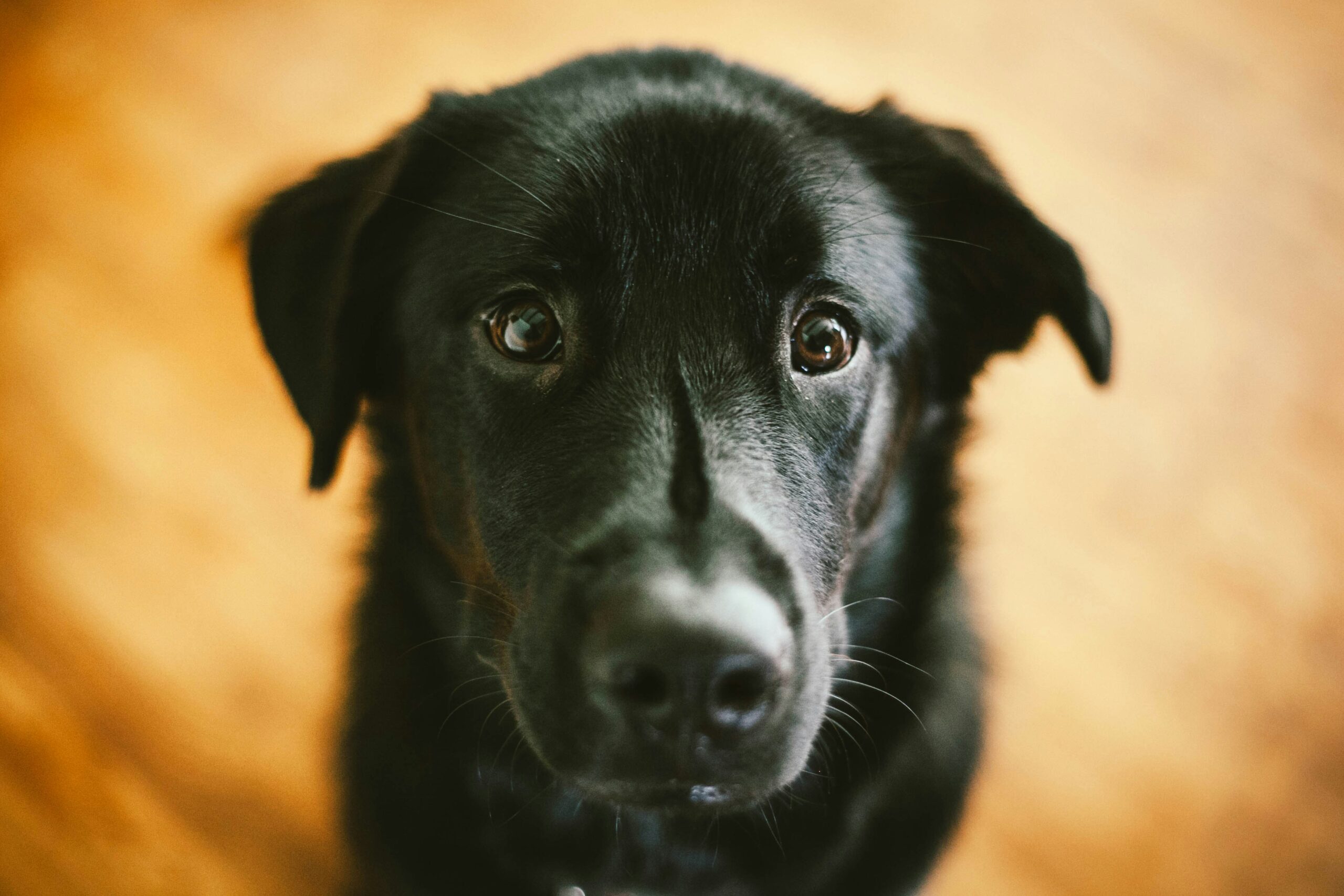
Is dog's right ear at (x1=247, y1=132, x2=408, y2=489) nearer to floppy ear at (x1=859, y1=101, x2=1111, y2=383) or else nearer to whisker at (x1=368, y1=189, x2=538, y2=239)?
whisker at (x1=368, y1=189, x2=538, y2=239)

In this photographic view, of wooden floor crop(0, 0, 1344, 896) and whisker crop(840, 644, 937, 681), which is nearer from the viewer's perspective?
→ whisker crop(840, 644, 937, 681)

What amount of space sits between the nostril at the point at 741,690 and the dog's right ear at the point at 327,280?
2.44 ft

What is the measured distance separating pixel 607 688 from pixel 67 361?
2.24 metres

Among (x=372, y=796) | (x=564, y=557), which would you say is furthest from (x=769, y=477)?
(x=372, y=796)

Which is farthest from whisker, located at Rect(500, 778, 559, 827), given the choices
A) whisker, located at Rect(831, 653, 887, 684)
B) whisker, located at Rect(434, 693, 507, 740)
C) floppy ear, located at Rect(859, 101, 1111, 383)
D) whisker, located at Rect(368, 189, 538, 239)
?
floppy ear, located at Rect(859, 101, 1111, 383)

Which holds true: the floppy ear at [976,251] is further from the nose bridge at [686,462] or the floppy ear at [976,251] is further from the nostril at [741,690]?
the nostril at [741,690]

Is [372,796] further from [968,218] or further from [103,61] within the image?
[103,61]

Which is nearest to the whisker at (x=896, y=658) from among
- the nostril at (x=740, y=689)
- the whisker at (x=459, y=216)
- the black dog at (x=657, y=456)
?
the black dog at (x=657, y=456)

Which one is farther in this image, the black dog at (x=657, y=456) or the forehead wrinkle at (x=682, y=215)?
the forehead wrinkle at (x=682, y=215)

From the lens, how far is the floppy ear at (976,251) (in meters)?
1.42

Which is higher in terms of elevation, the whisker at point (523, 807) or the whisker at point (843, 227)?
the whisker at point (843, 227)

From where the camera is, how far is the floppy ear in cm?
142

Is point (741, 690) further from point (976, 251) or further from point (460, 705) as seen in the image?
point (976, 251)

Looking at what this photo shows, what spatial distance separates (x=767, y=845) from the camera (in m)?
1.60
